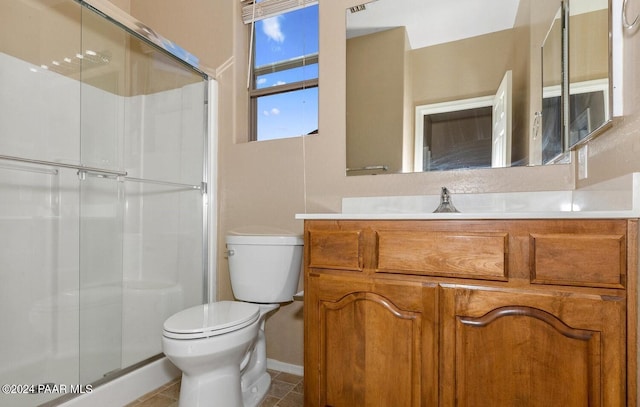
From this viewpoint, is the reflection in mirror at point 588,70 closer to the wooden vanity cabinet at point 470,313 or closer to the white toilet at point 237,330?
the wooden vanity cabinet at point 470,313

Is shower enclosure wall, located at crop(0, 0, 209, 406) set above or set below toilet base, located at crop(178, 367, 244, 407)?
above

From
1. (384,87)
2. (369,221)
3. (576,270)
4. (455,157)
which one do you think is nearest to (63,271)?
(369,221)

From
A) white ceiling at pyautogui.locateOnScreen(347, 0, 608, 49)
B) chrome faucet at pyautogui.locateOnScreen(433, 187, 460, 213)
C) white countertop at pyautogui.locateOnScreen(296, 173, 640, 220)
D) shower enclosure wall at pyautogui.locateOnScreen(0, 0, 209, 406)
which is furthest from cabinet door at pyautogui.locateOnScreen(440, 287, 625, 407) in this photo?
shower enclosure wall at pyautogui.locateOnScreen(0, 0, 209, 406)

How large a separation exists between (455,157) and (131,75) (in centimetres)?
192

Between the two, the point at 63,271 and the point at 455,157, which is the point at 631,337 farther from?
the point at 63,271

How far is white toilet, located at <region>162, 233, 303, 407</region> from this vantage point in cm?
117

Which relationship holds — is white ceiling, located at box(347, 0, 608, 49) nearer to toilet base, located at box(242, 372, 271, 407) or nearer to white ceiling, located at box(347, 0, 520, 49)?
white ceiling, located at box(347, 0, 520, 49)

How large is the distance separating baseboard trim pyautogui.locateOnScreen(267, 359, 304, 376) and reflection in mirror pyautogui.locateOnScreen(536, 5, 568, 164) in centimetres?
159

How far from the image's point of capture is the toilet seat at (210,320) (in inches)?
45.7

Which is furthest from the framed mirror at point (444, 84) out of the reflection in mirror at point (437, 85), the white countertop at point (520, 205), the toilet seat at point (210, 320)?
the toilet seat at point (210, 320)

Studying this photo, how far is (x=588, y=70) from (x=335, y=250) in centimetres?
108

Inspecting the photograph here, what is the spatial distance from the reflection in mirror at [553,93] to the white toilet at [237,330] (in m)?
1.19

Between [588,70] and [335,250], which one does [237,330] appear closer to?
[335,250]

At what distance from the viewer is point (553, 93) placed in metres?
1.35
